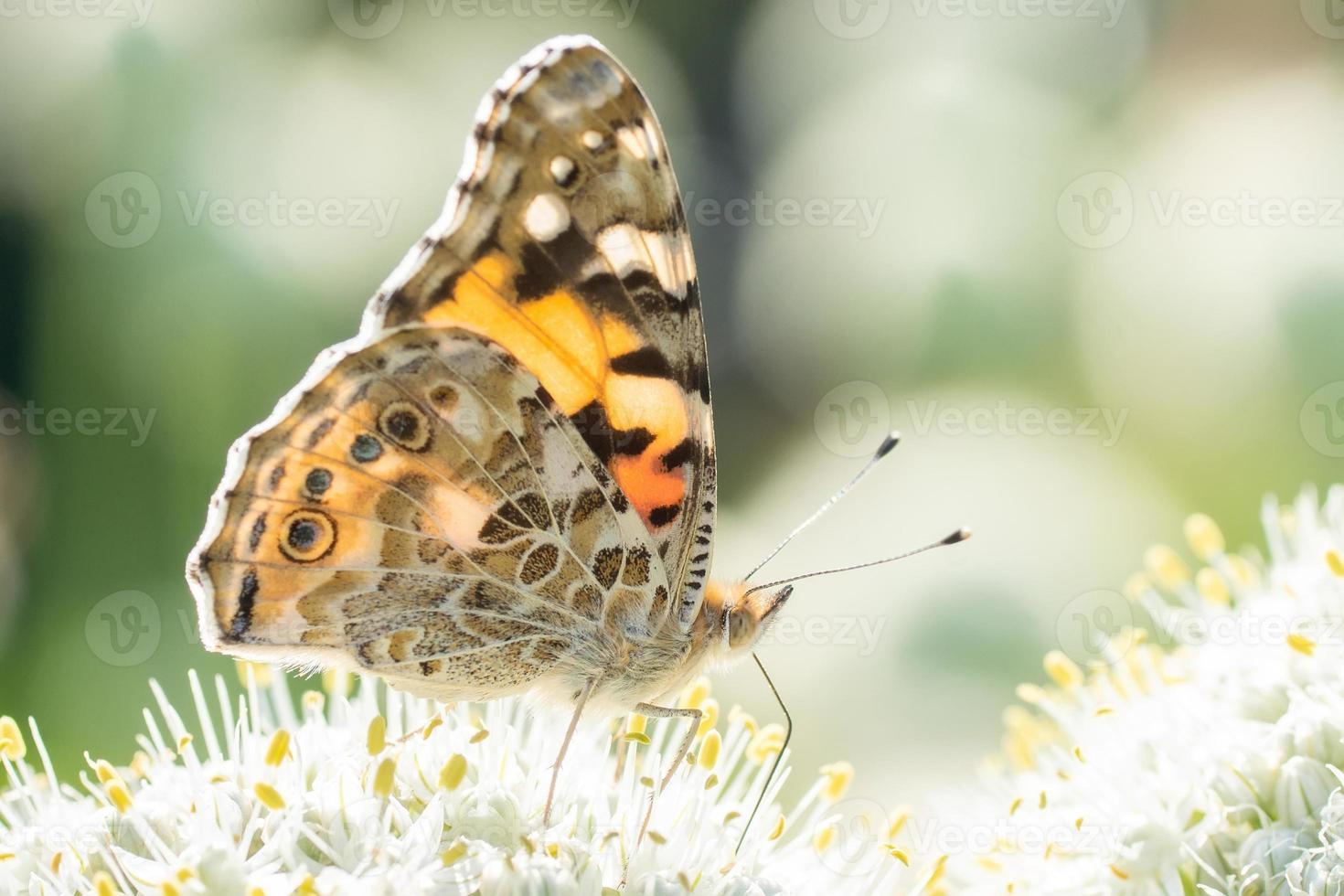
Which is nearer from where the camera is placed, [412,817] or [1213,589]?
[412,817]

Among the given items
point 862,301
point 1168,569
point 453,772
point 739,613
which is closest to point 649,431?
point 739,613

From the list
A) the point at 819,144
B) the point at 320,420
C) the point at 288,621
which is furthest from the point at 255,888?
the point at 819,144

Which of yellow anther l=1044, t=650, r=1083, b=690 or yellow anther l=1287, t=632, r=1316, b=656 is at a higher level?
yellow anther l=1287, t=632, r=1316, b=656

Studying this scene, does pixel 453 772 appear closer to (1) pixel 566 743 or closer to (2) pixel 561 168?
(1) pixel 566 743

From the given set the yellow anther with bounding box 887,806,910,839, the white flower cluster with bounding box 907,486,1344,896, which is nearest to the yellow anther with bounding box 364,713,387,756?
Result: the yellow anther with bounding box 887,806,910,839

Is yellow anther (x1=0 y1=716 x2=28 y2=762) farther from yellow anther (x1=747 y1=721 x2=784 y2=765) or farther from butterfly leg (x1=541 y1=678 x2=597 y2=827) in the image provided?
yellow anther (x1=747 y1=721 x2=784 y2=765)

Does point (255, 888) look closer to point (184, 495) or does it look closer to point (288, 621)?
point (288, 621)
